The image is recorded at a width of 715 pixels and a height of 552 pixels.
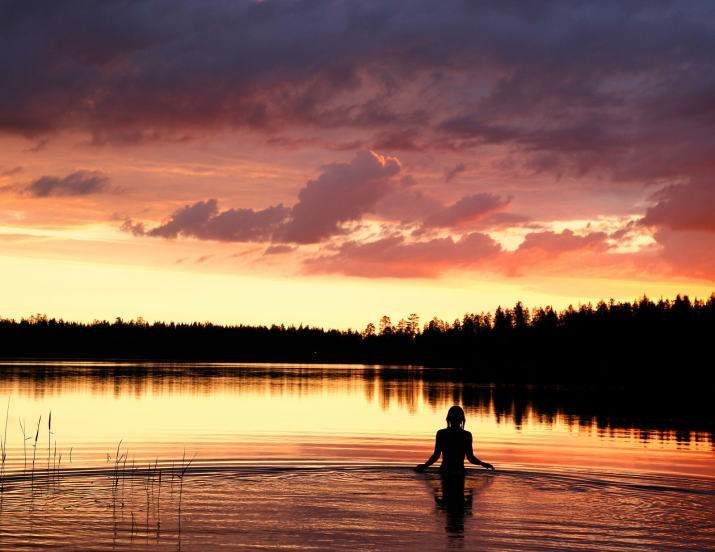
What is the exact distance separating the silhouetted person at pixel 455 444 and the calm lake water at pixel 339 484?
0.66 meters

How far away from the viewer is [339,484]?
2858cm

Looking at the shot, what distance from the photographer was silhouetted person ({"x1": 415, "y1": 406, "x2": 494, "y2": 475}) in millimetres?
29109

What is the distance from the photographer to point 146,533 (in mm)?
21156

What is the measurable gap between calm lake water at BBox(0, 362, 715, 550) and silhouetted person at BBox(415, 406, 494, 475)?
25.9 inches

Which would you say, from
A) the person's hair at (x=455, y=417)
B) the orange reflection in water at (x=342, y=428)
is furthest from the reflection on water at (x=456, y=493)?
the orange reflection in water at (x=342, y=428)

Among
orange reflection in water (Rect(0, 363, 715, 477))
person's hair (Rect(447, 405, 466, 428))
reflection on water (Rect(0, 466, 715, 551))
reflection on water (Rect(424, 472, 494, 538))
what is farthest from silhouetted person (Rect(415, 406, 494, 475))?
orange reflection in water (Rect(0, 363, 715, 477))

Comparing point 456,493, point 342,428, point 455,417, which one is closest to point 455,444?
point 455,417

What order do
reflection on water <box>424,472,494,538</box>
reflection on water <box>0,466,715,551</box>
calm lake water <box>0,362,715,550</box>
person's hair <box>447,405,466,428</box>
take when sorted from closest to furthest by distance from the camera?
reflection on water <box>0,466,715,551</box>, calm lake water <box>0,362,715,550</box>, reflection on water <box>424,472,494,538</box>, person's hair <box>447,405,466,428</box>

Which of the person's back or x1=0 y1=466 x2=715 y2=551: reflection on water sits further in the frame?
the person's back

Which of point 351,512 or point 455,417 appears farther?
point 455,417

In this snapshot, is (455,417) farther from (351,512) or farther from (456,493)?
(351,512)

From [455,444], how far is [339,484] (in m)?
3.89

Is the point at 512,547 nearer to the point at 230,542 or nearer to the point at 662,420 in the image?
the point at 230,542

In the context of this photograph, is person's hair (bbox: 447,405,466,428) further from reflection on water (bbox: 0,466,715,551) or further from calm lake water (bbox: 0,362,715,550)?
calm lake water (bbox: 0,362,715,550)
